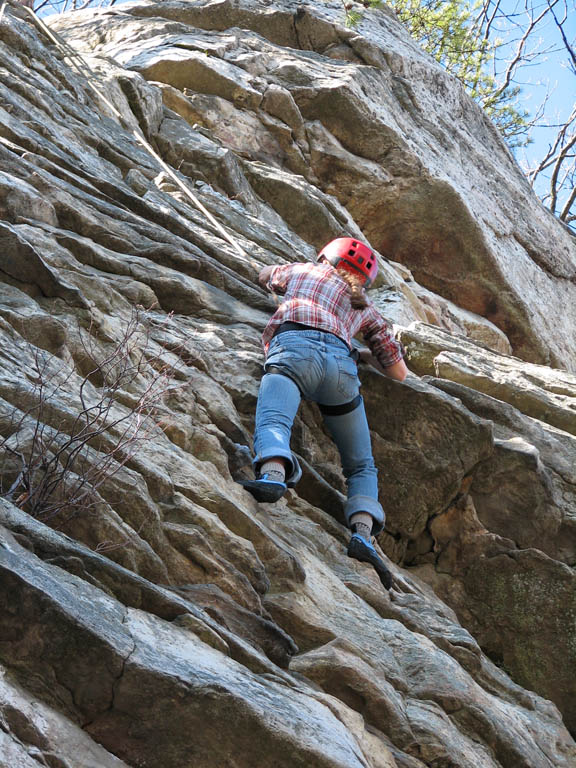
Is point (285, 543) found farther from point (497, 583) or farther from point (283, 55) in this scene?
point (283, 55)

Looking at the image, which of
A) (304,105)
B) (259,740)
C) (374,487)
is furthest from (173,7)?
(259,740)

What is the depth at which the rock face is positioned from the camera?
9.49 feet

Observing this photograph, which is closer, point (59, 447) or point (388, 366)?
point (59, 447)

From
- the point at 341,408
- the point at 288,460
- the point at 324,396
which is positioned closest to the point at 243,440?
the point at 288,460

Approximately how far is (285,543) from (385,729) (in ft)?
3.73

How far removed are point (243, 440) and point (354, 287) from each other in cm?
164

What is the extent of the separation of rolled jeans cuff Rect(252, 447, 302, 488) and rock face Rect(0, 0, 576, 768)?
0.70ft

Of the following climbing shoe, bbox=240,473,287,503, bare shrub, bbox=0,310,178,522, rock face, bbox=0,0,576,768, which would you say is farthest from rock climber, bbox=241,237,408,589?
bare shrub, bbox=0,310,178,522

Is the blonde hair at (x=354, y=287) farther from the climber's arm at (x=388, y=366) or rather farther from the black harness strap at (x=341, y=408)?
the black harness strap at (x=341, y=408)

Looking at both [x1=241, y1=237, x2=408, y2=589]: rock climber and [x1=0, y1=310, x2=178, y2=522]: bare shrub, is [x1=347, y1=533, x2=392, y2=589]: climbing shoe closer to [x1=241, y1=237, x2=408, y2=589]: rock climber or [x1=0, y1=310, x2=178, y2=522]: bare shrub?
[x1=241, y1=237, x2=408, y2=589]: rock climber

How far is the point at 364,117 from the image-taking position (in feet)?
40.7

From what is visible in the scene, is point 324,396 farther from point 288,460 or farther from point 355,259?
point 355,259

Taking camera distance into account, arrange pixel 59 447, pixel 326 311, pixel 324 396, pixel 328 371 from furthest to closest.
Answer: pixel 326 311, pixel 324 396, pixel 328 371, pixel 59 447

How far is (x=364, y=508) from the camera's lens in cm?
548
